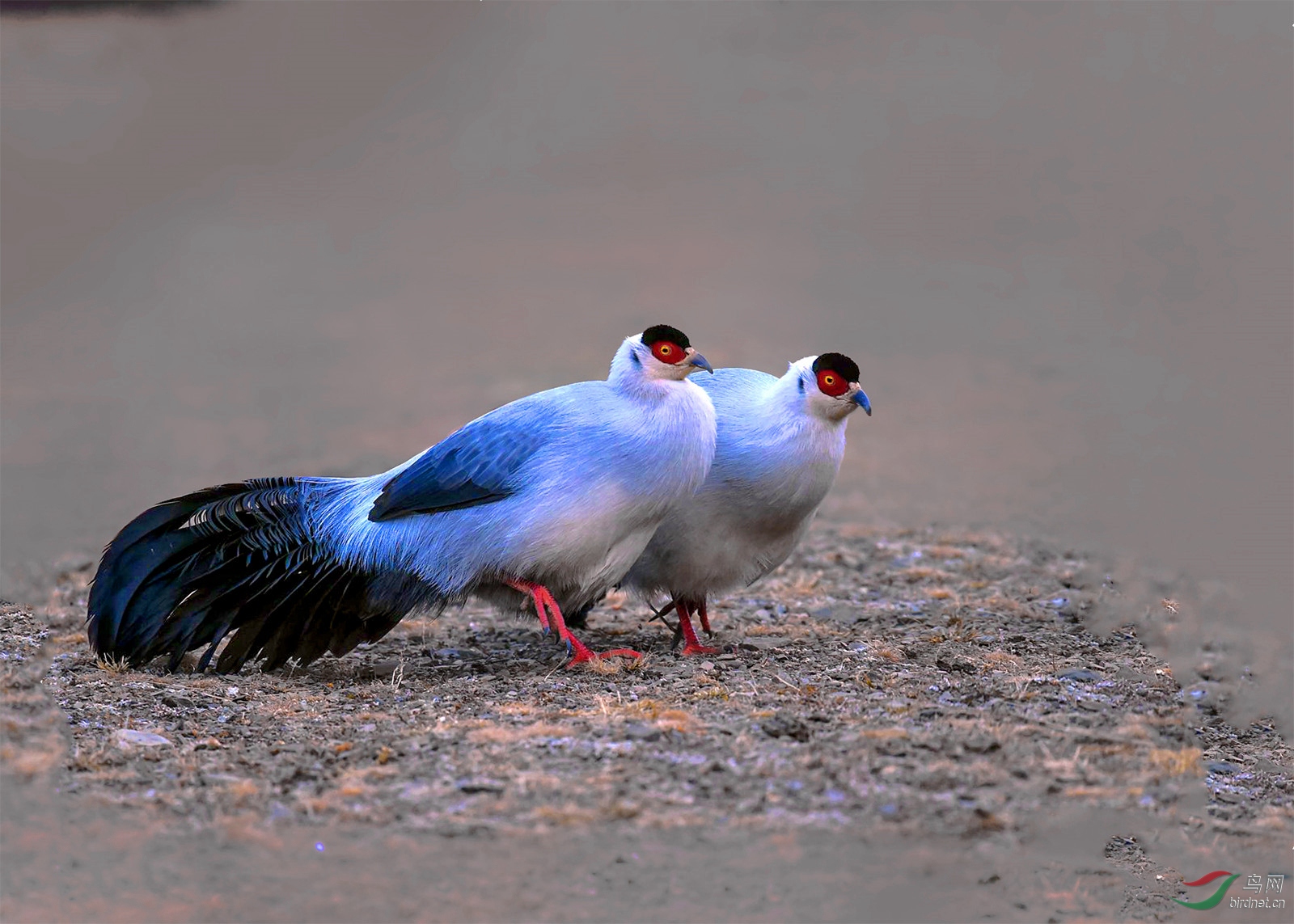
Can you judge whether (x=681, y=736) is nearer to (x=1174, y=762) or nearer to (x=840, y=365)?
(x=1174, y=762)

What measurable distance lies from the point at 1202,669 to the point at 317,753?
4854 millimetres

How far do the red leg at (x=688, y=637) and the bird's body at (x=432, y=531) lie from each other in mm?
664

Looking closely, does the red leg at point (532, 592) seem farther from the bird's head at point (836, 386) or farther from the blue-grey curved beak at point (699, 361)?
the bird's head at point (836, 386)

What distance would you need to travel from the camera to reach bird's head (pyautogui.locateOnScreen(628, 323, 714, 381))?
6.47 meters

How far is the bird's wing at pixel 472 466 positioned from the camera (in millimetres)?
6516

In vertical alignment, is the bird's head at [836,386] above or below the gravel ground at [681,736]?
above

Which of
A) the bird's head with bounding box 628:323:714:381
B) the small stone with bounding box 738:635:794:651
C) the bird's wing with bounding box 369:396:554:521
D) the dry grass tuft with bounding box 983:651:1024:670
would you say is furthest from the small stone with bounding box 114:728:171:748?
the dry grass tuft with bounding box 983:651:1024:670

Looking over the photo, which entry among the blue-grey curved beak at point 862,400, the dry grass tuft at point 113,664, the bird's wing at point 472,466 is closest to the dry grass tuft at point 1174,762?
the blue-grey curved beak at point 862,400

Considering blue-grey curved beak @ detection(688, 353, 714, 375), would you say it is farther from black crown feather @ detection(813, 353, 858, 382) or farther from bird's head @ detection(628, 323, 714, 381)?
black crown feather @ detection(813, 353, 858, 382)

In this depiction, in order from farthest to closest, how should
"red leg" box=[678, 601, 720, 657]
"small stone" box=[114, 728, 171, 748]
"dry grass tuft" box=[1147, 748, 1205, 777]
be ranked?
1. "red leg" box=[678, 601, 720, 657]
2. "small stone" box=[114, 728, 171, 748]
3. "dry grass tuft" box=[1147, 748, 1205, 777]

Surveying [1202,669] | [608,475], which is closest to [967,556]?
[1202,669]

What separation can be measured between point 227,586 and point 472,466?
149 centimetres

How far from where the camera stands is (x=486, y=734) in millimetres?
5266

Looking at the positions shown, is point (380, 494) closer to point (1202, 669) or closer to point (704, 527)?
point (704, 527)
